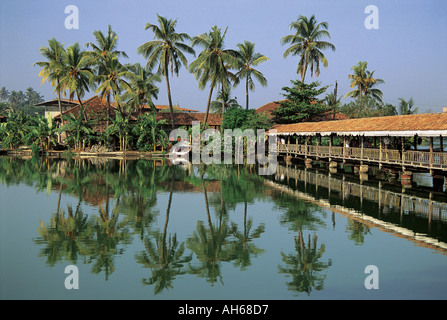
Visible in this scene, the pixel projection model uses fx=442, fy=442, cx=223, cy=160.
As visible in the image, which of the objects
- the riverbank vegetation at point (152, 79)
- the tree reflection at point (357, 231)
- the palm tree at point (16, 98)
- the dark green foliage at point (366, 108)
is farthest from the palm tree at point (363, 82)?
the palm tree at point (16, 98)

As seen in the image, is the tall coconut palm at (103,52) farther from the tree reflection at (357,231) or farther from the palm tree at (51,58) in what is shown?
the tree reflection at (357,231)

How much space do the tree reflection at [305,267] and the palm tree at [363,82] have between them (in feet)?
157

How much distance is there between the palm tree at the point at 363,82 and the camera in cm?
5556

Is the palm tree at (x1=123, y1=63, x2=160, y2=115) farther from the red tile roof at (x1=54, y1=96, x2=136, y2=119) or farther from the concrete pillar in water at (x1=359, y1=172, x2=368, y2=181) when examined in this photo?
the concrete pillar in water at (x1=359, y1=172, x2=368, y2=181)

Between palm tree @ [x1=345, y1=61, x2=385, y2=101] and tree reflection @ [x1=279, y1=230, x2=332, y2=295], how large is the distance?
157 ft

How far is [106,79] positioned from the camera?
3950 cm

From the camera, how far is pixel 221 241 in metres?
10.6

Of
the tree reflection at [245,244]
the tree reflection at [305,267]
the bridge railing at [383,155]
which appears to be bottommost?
the tree reflection at [305,267]

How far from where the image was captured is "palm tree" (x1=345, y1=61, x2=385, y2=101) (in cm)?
5556

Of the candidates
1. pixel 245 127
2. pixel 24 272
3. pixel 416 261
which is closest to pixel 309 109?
pixel 245 127

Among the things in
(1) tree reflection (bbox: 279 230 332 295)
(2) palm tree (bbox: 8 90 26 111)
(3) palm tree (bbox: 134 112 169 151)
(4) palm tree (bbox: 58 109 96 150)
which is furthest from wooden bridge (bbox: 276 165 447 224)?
(2) palm tree (bbox: 8 90 26 111)

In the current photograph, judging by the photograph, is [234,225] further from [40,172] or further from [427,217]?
[40,172]

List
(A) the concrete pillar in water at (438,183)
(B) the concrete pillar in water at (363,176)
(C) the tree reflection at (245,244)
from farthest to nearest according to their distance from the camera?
1. (B) the concrete pillar in water at (363,176)
2. (A) the concrete pillar in water at (438,183)
3. (C) the tree reflection at (245,244)

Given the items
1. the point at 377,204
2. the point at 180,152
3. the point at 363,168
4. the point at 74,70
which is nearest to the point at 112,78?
the point at 74,70
